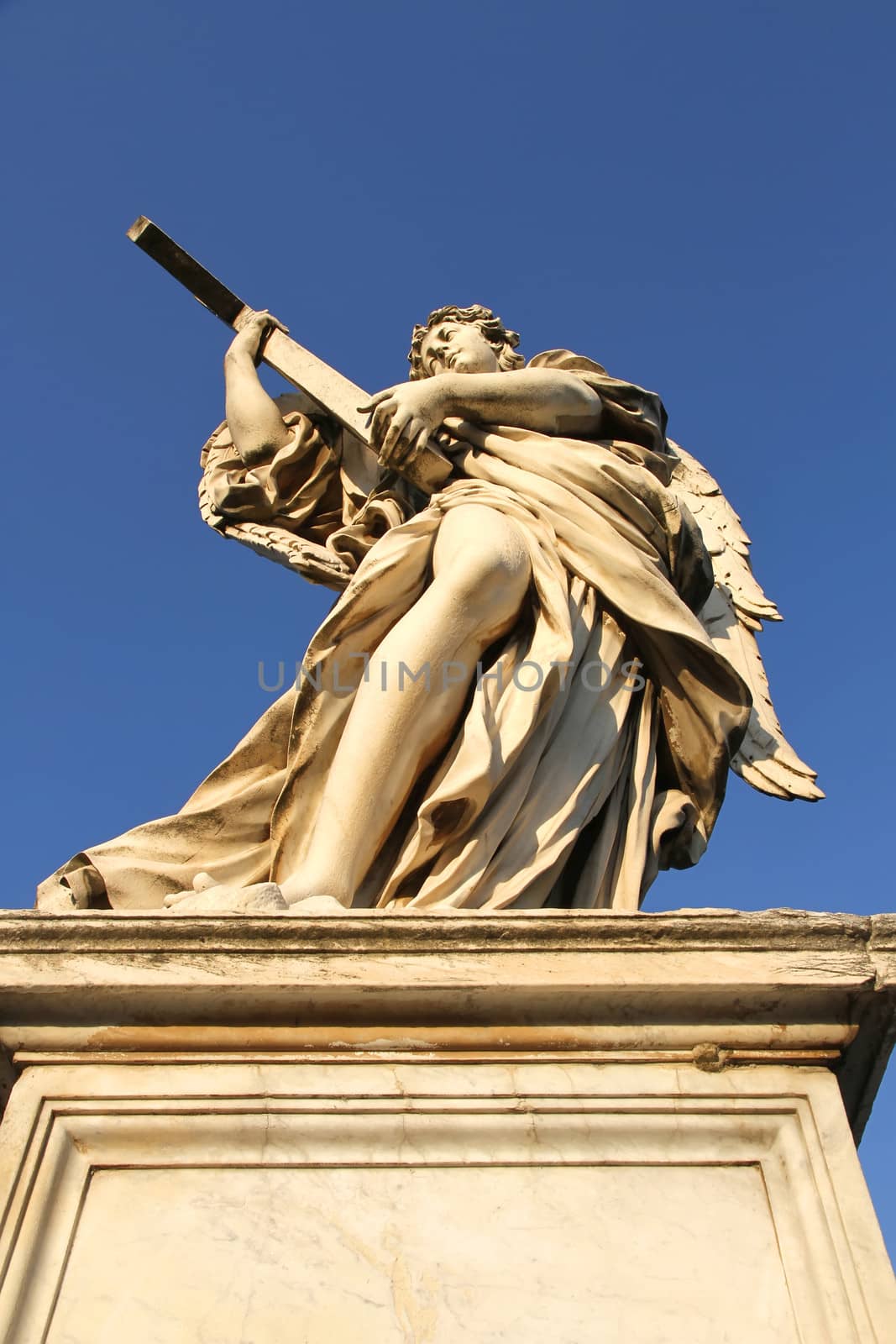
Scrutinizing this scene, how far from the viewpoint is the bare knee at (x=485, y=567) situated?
4.45 meters

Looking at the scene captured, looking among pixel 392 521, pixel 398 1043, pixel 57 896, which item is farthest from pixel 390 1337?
pixel 392 521

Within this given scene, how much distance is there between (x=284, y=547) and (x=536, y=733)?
1716 millimetres

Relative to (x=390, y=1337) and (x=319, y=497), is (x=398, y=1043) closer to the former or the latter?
Result: (x=390, y=1337)

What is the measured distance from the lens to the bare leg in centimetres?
398

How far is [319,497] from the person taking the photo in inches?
234

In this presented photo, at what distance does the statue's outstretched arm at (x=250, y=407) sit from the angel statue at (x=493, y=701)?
1.36 ft

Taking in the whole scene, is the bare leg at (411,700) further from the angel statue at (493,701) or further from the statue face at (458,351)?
the statue face at (458,351)

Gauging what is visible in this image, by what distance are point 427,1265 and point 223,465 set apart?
3.85 m

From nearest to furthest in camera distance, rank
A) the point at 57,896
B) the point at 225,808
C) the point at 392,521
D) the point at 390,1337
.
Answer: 1. the point at 390,1337
2. the point at 57,896
3. the point at 225,808
4. the point at 392,521

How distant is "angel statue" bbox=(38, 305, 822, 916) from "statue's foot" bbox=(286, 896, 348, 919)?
13 millimetres

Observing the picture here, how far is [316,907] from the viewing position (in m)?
3.61

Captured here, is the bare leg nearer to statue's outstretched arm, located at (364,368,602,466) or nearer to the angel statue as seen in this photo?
the angel statue

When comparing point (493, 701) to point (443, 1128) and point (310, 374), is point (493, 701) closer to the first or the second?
point (443, 1128)

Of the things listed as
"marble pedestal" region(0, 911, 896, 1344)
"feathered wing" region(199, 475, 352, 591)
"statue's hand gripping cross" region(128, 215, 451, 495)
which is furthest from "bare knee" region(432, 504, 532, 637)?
"marble pedestal" region(0, 911, 896, 1344)
